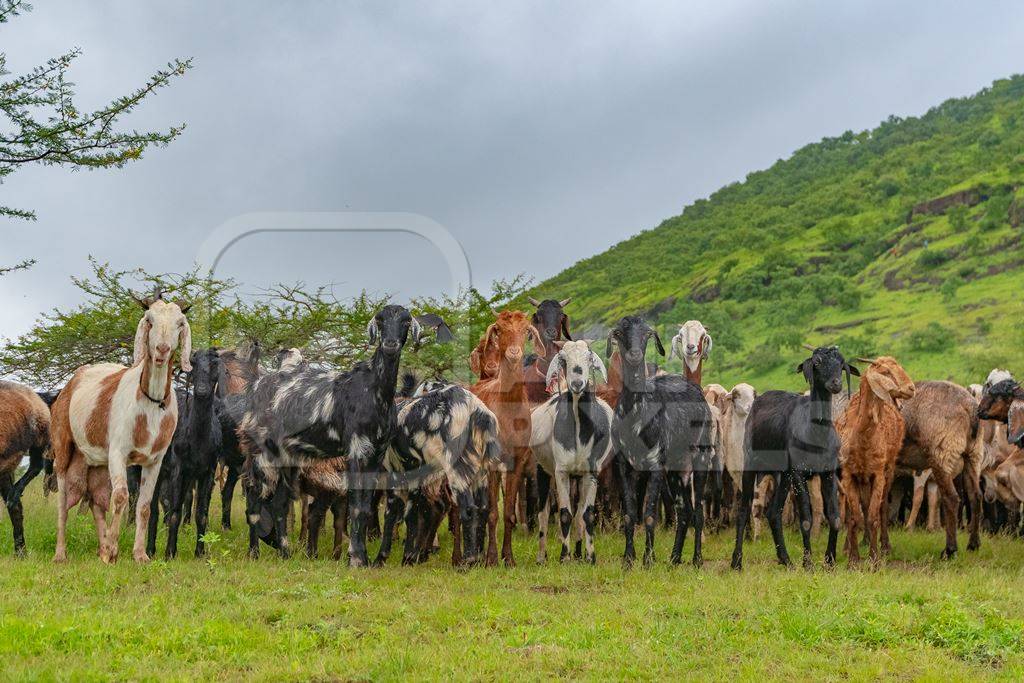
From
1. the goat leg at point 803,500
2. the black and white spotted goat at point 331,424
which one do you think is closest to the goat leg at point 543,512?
the black and white spotted goat at point 331,424

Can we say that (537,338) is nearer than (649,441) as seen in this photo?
No

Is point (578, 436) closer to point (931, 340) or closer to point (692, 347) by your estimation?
point (692, 347)

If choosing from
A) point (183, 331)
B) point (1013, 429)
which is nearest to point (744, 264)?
point (1013, 429)

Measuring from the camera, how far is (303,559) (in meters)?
11.2

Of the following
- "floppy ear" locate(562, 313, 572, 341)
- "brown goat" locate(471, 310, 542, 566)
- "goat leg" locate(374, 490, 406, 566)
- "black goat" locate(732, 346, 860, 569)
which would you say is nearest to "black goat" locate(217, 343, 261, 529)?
"goat leg" locate(374, 490, 406, 566)

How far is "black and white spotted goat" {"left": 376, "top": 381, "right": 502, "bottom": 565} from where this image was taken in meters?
10.7

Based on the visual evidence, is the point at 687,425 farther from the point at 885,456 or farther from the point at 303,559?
the point at 303,559

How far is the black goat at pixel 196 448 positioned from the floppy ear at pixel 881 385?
7.77 m

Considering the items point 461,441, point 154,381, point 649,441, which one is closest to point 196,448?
point 154,381

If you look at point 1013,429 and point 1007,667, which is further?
point 1013,429

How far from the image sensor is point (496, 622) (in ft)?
25.8

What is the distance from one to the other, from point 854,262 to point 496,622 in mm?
53122

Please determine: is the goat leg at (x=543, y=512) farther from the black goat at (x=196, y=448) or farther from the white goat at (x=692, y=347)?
the black goat at (x=196, y=448)

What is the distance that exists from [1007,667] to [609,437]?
5244 millimetres
